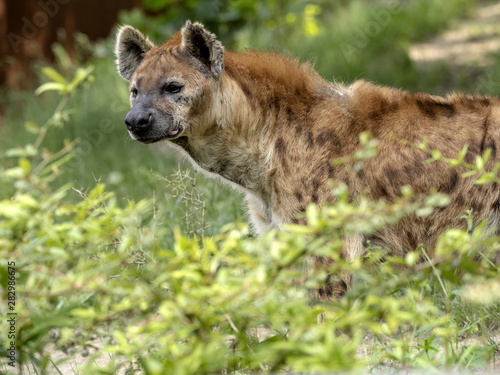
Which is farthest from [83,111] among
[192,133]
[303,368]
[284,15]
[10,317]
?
[303,368]

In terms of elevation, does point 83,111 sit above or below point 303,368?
below

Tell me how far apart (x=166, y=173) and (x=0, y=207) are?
14.5 feet

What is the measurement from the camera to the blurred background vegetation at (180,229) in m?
1.68

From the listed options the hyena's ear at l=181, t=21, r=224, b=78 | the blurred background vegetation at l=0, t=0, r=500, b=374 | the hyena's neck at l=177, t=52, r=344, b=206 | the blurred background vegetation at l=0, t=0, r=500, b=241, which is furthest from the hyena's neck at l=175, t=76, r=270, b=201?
the blurred background vegetation at l=0, t=0, r=500, b=241

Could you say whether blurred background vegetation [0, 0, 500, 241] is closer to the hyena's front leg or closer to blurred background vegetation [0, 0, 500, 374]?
blurred background vegetation [0, 0, 500, 374]

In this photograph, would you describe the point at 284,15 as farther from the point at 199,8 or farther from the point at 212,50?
the point at 212,50

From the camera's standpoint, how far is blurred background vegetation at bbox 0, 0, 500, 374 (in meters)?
1.68

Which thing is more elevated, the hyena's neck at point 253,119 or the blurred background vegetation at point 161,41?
the hyena's neck at point 253,119

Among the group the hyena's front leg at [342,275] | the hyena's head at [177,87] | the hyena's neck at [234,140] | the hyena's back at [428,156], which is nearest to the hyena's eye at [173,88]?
the hyena's head at [177,87]

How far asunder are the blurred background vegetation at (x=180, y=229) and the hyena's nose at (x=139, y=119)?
0.48 meters

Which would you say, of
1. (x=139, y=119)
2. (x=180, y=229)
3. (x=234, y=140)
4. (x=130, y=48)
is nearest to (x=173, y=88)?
(x=139, y=119)

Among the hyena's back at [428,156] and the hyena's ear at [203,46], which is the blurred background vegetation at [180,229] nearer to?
the hyena's back at [428,156]

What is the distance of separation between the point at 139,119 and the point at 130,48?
727mm

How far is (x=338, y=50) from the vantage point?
9.19 metres
